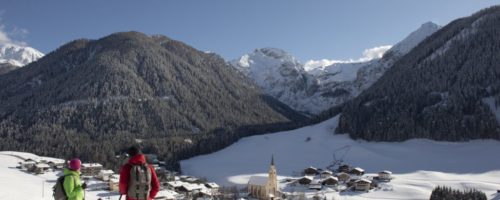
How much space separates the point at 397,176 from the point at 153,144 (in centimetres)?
8589

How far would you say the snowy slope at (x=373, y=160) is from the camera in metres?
97.8

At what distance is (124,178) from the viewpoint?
1191 centimetres

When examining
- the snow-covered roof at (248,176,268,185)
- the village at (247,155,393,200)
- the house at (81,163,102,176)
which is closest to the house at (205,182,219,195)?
the village at (247,155,393,200)

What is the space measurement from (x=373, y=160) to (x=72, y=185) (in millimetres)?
123654

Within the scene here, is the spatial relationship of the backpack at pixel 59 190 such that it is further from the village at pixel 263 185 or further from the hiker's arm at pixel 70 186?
the village at pixel 263 185

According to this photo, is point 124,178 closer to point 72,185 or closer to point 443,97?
point 72,185

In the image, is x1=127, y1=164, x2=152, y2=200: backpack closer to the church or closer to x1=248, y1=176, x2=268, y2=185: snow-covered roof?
the church

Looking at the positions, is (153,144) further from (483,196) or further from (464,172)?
(483,196)

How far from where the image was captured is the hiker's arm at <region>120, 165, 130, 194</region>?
11.9m

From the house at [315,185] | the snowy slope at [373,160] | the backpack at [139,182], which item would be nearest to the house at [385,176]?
the snowy slope at [373,160]

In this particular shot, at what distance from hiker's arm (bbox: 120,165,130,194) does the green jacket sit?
1.97m

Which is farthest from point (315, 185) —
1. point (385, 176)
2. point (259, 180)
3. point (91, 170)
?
A: point (91, 170)

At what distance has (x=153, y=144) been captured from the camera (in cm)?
16875

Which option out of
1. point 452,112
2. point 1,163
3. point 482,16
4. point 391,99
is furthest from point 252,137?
point 482,16
